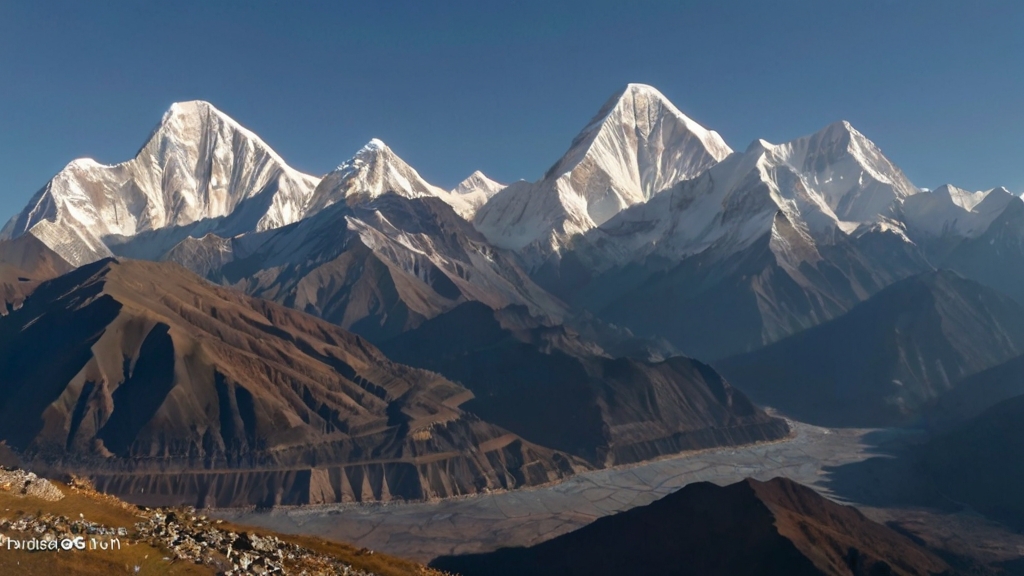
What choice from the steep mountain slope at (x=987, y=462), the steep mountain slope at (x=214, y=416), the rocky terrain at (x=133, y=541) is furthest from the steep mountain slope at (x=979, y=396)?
the rocky terrain at (x=133, y=541)

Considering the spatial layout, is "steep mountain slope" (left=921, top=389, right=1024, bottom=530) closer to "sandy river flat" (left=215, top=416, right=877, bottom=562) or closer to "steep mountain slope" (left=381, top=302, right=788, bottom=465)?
"sandy river flat" (left=215, top=416, right=877, bottom=562)

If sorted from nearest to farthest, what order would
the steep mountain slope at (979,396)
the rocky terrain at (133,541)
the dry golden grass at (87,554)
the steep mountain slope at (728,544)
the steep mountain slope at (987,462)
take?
the dry golden grass at (87,554) < the rocky terrain at (133,541) < the steep mountain slope at (728,544) < the steep mountain slope at (987,462) < the steep mountain slope at (979,396)

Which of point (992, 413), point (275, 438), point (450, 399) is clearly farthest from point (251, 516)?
point (992, 413)

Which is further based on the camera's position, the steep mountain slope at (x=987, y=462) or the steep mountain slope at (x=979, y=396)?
the steep mountain slope at (x=979, y=396)

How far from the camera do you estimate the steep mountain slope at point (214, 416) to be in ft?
428

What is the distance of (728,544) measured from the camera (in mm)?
76875

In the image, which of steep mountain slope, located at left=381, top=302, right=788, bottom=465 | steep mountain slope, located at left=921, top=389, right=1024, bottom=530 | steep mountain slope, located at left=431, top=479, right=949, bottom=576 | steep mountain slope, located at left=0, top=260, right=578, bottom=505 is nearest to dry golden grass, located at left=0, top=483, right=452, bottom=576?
steep mountain slope, located at left=431, top=479, right=949, bottom=576

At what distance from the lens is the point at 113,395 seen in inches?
5645

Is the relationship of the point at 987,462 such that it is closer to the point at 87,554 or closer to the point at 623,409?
the point at 623,409

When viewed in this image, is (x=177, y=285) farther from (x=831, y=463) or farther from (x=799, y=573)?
(x=799, y=573)

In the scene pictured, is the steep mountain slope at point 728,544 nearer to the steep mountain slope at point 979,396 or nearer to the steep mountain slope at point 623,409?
the steep mountain slope at point 623,409

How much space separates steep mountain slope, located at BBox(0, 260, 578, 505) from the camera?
130 m

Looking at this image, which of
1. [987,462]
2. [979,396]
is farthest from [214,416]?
[979,396]

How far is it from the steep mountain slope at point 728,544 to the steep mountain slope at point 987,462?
46317 mm
